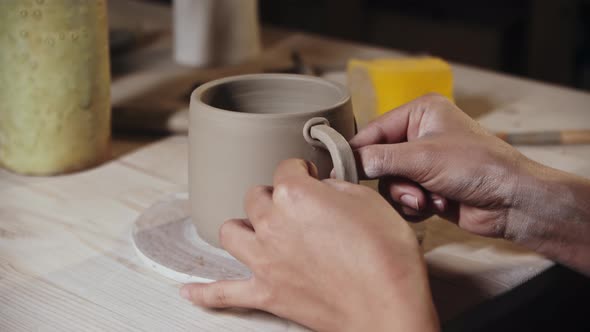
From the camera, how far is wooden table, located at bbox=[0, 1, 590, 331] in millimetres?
708

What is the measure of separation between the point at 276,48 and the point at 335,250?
3.14 ft

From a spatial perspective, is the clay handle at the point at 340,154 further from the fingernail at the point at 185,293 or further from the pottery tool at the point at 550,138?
the pottery tool at the point at 550,138

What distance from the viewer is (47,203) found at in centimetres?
92

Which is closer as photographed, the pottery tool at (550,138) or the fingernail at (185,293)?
the fingernail at (185,293)

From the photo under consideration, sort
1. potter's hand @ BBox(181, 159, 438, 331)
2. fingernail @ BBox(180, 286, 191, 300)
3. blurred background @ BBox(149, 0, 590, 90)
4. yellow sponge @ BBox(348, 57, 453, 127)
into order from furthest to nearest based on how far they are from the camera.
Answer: blurred background @ BBox(149, 0, 590, 90) → yellow sponge @ BBox(348, 57, 453, 127) → fingernail @ BBox(180, 286, 191, 300) → potter's hand @ BBox(181, 159, 438, 331)

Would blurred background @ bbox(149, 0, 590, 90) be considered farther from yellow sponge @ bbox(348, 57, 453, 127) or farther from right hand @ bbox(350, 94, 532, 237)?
right hand @ bbox(350, 94, 532, 237)

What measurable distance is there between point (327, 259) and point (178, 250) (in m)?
0.23

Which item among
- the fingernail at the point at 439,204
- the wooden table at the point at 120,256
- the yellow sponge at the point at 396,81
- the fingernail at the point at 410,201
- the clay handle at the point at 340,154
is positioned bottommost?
the wooden table at the point at 120,256

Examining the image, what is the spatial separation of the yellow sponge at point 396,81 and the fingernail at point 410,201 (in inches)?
12.2

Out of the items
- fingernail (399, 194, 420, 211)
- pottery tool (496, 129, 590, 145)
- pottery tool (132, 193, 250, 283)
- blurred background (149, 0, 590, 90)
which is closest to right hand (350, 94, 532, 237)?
fingernail (399, 194, 420, 211)

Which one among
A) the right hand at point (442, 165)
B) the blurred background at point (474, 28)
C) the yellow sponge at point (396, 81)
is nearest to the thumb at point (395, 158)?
the right hand at point (442, 165)

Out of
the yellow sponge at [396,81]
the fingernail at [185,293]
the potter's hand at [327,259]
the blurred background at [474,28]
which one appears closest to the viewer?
the potter's hand at [327,259]

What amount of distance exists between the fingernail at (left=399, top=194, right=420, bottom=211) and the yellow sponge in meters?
0.31

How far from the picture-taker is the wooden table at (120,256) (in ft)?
2.32
